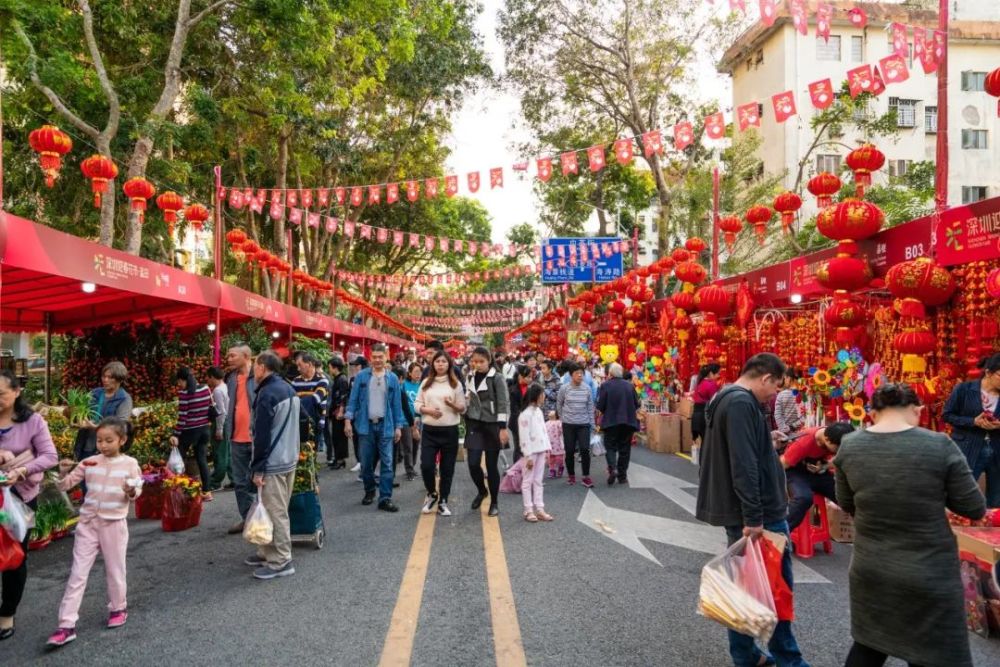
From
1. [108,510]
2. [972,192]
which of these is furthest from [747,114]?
[972,192]

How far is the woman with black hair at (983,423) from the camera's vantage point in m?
5.95


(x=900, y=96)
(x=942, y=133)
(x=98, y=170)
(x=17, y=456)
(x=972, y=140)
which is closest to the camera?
(x=17, y=456)

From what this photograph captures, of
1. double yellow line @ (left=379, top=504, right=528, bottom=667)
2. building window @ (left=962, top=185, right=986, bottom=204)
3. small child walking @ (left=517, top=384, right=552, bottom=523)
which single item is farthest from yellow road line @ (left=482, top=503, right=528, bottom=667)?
building window @ (left=962, top=185, right=986, bottom=204)

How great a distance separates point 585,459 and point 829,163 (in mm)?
27101

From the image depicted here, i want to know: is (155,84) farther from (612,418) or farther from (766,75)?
(766,75)

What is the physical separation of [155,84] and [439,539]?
13973 mm

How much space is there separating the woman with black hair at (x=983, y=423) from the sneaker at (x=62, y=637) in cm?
679

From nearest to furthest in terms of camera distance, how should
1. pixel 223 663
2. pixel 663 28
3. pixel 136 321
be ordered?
pixel 223 663
pixel 136 321
pixel 663 28

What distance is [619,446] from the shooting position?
9.15m

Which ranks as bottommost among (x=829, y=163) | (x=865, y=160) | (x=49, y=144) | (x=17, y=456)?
(x=17, y=456)

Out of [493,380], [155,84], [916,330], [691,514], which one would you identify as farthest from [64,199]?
[916,330]

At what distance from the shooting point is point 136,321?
13430 mm

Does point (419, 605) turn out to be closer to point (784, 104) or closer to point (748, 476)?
point (748, 476)

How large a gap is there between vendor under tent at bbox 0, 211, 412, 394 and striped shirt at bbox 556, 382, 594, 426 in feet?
18.6
